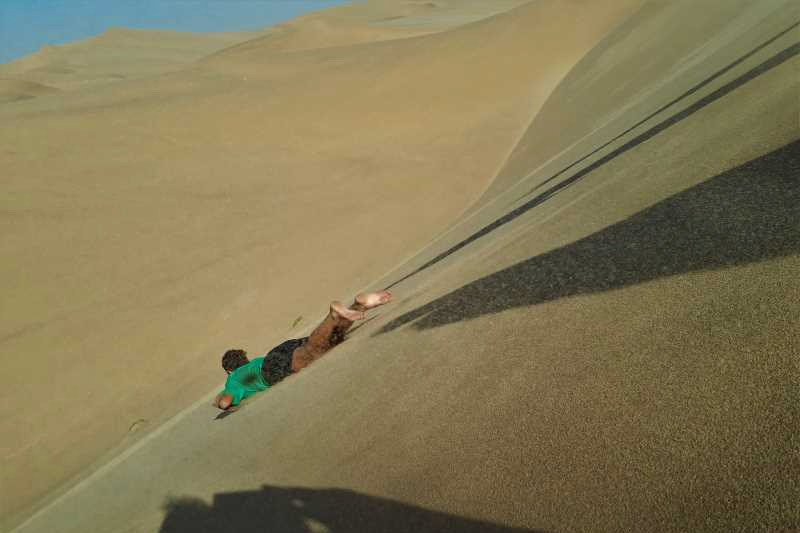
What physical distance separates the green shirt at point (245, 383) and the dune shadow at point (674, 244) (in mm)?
1279

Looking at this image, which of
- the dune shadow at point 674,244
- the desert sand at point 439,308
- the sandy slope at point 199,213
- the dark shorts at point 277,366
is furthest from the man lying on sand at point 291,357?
the sandy slope at point 199,213

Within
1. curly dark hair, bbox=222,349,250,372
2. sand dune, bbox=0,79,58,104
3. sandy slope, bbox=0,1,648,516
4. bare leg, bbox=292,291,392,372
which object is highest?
sand dune, bbox=0,79,58,104

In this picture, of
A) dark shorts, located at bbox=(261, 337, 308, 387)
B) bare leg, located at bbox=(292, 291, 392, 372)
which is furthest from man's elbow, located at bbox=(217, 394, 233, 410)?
bare leg, located at bbox=(292, 291, 392, 372)

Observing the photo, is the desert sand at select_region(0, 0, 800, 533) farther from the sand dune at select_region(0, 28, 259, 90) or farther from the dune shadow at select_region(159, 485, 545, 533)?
the sand dune at select_region(0, 28, 259, 90)

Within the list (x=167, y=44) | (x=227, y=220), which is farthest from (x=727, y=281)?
(x=167, y=44)

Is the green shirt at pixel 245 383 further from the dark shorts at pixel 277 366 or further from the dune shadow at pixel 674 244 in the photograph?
the dune shadow at pixel 674 244

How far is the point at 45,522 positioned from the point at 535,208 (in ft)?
11.6

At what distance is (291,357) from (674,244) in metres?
2.24

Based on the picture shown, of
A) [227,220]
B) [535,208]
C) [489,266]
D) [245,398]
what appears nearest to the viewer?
[489,266]

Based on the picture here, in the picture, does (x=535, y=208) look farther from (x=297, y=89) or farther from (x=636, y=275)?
(x=297, y=89)

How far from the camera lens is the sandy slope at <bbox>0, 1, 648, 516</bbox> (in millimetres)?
4840

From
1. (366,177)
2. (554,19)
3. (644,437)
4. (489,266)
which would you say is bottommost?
(644,437)

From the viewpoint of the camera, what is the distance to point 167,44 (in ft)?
171

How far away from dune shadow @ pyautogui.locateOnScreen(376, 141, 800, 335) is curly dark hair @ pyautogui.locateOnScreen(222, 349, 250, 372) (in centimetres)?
170
